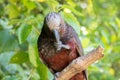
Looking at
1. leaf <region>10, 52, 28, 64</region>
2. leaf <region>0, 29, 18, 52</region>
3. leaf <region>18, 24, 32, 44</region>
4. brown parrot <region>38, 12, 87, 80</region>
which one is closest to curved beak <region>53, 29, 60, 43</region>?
brown parrot <region>38, 12, 87, 80</region>

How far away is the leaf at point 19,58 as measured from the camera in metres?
2.88

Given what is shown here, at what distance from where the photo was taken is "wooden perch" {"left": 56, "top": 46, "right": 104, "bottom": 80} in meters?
2.23

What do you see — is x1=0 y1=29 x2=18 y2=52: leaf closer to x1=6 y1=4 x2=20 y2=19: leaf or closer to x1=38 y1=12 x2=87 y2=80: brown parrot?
x1=6 y1=4 x2=20 y2=19: leaf

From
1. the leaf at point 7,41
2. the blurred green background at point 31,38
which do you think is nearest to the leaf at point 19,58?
the blurred green background at point 31,38

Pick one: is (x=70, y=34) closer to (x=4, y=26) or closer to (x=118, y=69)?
(x=4, y=26)

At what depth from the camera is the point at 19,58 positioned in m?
2.88

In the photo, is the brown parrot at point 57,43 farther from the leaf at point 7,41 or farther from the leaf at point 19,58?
the leaf at point 7,41

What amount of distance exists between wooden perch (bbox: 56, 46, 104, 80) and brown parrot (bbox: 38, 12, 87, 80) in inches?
6.7

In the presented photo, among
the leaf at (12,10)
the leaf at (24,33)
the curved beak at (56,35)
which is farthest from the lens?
the leaf at (12,10)

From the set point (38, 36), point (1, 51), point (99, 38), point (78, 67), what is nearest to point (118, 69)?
point (99, 38)

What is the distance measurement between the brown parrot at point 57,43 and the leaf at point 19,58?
23 cm

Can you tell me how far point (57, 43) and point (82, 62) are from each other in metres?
0.22

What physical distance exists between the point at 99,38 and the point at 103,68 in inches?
16.5

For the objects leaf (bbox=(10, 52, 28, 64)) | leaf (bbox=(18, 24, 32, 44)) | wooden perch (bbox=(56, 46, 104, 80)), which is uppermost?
leaf (bbox=(18, 24, 32, 44))
